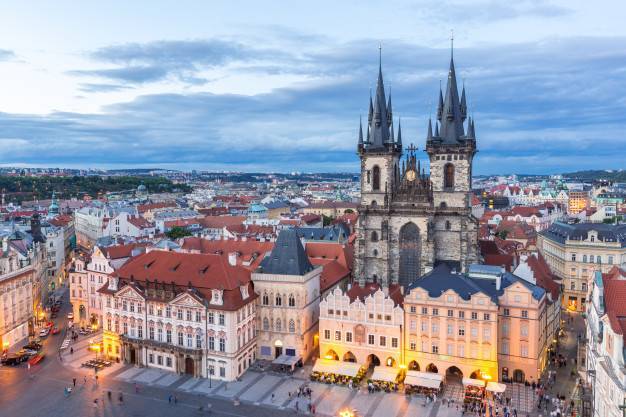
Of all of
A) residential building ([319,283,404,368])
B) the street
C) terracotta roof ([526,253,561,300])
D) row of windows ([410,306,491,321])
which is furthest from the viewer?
terracotta roof ([526,253,561,300])

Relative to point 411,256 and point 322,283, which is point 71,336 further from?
point 411,256

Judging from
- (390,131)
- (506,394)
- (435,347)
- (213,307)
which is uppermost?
(390,131)

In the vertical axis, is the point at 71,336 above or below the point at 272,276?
below

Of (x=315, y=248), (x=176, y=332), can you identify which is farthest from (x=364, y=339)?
(x=315, y=248)

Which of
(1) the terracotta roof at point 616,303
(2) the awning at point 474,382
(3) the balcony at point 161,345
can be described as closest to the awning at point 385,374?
(2) the awning at point 474,382

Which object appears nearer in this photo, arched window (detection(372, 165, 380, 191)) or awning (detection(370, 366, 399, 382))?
awning (detection(370, 366, 399, 382))

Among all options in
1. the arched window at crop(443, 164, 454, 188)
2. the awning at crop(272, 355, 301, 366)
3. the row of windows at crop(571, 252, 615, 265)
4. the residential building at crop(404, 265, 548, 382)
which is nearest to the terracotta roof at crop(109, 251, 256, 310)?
the awning at crop(272, 355, 301, 366)

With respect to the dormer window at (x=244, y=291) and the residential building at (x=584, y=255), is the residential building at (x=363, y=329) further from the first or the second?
the residential building at (x=584, y=255)

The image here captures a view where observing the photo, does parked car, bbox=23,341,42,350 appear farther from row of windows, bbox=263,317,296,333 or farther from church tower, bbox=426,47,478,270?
church tower, bbox=426,47,478,270
